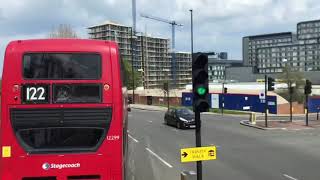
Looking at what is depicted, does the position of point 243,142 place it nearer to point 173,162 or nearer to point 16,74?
point 173,162

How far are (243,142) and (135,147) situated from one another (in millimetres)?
6399

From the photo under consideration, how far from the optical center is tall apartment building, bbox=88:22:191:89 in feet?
440

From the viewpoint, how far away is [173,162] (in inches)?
824

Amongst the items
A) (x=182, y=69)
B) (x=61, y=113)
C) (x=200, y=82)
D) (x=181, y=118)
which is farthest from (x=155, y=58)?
(x=61, y=113)

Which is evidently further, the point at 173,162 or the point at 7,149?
the point at 173,162

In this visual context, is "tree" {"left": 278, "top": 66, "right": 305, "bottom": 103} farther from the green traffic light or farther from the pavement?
the green traffic light

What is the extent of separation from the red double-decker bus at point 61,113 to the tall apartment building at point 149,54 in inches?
4679

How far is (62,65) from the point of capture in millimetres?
10406

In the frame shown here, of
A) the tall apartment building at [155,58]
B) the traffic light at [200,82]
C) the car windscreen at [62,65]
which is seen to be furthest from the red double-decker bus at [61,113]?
the tall apartment building at [155,58]

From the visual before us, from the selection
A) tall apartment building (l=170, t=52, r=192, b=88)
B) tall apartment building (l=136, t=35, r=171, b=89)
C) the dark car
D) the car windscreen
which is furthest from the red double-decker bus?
tall apartment building (l=170, t=52, r=192, b=88)

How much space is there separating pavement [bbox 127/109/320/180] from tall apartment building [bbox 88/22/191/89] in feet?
319

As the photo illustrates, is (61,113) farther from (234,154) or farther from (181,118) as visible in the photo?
(181,118)

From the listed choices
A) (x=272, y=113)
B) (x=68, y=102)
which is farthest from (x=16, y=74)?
(x=272, y=113)

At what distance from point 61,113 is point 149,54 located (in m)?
151
